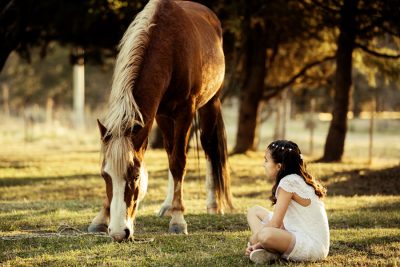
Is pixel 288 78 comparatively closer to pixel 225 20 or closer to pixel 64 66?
pixel 225 20

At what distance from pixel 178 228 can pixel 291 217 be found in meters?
2.03

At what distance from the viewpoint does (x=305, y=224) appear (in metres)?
5.23

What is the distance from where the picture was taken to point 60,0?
15.4m

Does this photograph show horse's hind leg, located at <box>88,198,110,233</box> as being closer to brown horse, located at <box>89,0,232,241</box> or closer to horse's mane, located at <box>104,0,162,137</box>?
brown horse, located at <box>89,0,232,241</box>

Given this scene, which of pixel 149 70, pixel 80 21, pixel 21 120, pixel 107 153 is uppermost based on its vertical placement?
pixel 80 21

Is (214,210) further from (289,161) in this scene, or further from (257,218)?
(289,161)

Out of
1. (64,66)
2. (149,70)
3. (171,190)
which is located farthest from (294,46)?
(64,66)

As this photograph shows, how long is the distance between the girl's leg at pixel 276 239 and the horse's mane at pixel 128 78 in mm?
1605

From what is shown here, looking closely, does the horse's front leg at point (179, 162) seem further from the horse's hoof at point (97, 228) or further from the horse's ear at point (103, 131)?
the horse's ear at point (103, 131)

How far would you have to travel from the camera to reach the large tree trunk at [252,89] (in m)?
19.5

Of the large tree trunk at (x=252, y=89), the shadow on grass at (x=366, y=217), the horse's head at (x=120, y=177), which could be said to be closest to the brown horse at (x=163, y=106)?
the horse's head at (x=120, y=177)

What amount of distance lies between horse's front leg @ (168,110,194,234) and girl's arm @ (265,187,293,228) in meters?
2.02

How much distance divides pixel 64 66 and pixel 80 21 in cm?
3091

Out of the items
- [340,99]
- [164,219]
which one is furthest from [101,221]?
[340,99]
